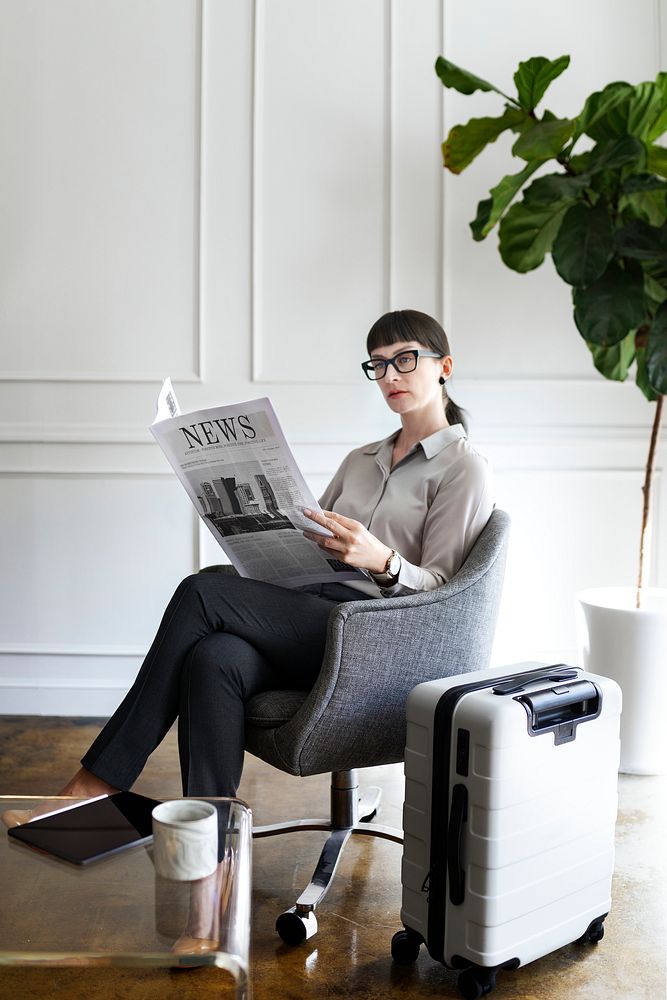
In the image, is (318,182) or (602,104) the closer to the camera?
(602,104)

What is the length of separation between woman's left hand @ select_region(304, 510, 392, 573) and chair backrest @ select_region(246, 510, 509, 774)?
107 mm

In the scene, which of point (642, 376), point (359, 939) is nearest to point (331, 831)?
point (359, 939)

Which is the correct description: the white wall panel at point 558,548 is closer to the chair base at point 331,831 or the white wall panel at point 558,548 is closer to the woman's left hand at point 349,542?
the chair base at point 331,831

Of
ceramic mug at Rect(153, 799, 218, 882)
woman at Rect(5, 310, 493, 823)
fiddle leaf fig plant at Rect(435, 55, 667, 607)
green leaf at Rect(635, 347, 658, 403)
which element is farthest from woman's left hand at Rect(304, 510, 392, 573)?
green leaf at Rect(635, 347, 658, 403)

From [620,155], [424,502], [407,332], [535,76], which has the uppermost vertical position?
[535,76]

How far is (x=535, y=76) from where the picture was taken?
2381 mm

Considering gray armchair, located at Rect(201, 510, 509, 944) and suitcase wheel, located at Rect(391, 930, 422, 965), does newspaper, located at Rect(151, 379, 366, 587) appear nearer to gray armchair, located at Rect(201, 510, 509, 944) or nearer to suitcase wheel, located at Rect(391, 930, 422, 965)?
gray armchair, located at Rect(201, 510, 509, 944)

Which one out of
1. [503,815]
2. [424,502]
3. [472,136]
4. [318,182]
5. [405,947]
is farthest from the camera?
[318,182]

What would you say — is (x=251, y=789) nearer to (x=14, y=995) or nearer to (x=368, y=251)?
(x=14, y=995)

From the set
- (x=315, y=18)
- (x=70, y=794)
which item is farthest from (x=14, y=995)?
(x=315, y=18)

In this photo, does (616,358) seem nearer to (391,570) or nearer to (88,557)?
(391,570)

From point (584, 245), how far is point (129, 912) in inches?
69.2

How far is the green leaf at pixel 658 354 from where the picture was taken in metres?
2.18

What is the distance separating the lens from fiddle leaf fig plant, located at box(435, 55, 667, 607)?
2186 millimetres
